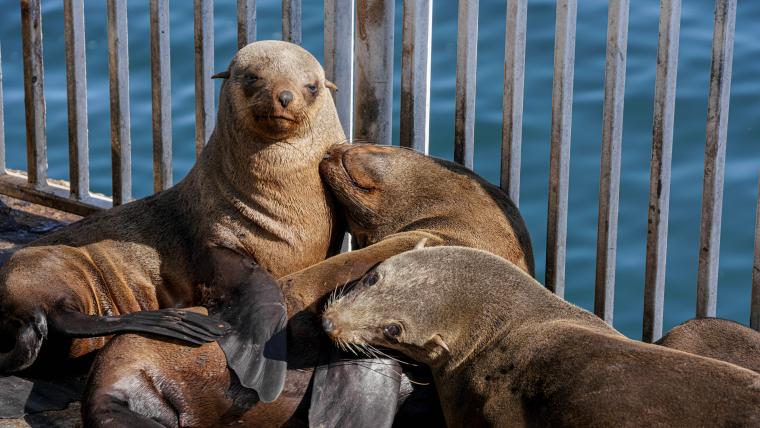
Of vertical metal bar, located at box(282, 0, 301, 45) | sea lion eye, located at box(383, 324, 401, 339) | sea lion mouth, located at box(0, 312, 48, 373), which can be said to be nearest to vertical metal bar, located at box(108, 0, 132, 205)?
vertical metal bar, located at box(282, 0, 301, 45)

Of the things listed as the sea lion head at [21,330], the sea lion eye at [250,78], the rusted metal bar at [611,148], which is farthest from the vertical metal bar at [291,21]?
the sea lion head at [21,330]

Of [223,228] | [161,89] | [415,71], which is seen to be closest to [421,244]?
[223,228]

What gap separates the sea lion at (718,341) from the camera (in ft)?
14.7

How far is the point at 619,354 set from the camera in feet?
12.8

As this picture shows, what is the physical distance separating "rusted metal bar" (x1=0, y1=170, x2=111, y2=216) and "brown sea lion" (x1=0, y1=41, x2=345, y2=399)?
1.25 meters

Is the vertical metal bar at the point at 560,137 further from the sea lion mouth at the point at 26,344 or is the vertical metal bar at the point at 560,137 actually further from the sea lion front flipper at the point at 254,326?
the sea lion mouth at the point at 26,344

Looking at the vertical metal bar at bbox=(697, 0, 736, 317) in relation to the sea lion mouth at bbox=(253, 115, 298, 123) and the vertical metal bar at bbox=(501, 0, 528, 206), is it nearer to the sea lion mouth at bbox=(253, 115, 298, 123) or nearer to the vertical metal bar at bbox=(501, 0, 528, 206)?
the vertical metal bar at bbox=(501, 0, 528, 206)

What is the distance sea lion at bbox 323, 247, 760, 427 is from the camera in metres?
3.78

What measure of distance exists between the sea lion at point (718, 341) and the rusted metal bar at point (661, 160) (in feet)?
2.06

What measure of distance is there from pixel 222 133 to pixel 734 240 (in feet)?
15.7

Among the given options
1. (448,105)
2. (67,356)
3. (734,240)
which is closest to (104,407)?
(67,356)

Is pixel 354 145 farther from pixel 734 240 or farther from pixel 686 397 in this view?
pixel 734 240

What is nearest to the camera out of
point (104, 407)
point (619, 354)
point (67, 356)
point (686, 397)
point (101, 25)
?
point (686, 397)

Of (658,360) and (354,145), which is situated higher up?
(354,145)
